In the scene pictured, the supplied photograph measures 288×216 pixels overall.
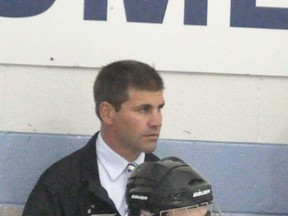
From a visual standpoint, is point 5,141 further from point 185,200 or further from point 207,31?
point 185,200

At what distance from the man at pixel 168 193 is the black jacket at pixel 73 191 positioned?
0.85m

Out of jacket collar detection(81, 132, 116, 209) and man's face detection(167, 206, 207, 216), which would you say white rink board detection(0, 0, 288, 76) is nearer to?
jacket collar detection(81, 132, 116, 209)

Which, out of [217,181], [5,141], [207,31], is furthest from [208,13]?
[5,141]

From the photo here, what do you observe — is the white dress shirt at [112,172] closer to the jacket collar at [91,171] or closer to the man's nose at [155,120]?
the jacket collar at [91,171]

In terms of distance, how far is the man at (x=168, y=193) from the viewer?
75.2 inches

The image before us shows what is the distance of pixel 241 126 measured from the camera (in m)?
3.22

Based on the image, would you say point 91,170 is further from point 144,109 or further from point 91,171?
point 144,109

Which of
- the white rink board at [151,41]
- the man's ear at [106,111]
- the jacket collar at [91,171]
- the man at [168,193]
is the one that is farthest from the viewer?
the white rink board at [151,41]

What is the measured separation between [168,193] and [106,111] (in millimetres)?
1077

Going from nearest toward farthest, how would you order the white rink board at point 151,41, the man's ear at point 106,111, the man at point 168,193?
the man at point 168,193, the man's ear at point 106,111, the white rink board at point 151,41

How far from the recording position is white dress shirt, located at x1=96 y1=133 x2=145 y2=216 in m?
2.91

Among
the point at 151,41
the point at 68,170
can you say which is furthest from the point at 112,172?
the point at 151,41

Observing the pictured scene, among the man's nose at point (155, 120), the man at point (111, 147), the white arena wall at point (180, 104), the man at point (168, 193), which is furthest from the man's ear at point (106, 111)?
the man at point (168, 193)

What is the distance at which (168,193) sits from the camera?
1.92 metres
